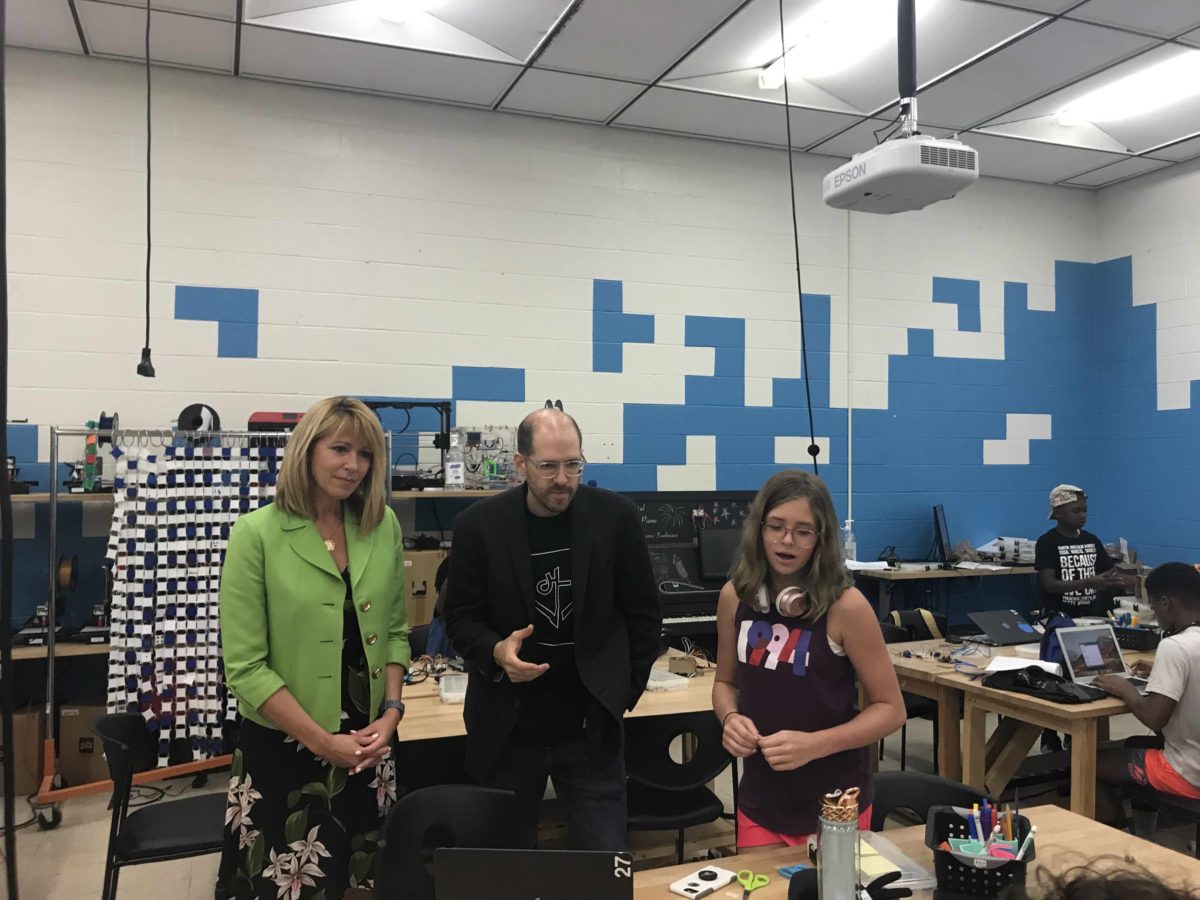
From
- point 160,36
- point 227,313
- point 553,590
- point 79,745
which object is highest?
point 160,36

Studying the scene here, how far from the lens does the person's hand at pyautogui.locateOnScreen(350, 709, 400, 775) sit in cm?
213

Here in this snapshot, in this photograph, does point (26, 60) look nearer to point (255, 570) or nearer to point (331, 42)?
point (331, 42)

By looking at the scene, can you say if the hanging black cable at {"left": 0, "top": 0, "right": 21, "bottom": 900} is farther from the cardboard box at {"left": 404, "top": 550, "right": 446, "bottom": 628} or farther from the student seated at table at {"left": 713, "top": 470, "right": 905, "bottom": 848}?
the cardboard box at {"left": 404, "top": 550, "right": 446, "bottom": 628}

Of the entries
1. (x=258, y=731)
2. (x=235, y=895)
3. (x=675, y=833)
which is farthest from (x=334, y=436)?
(x=675, y=833)

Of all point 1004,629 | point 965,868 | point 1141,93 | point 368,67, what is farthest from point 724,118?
point 965,868

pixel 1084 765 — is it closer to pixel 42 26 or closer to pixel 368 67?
pixel 368 67

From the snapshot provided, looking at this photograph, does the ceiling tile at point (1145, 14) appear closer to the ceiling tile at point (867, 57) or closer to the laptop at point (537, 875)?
the ceiling tile at point (867, 57)

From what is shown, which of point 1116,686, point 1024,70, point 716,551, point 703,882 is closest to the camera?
point 703,882

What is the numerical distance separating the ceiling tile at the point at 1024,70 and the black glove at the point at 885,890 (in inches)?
171

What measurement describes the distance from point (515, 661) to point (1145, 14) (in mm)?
4435

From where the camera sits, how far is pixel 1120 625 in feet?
14.1

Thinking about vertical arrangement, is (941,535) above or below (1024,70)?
below

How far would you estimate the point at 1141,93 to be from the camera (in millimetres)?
5430

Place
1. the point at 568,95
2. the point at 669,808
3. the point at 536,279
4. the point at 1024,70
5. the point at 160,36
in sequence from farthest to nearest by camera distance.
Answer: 1. the point at 536,279
2. the point at 568,95
3. the point at 1024,70
4. the point at 160,36
5. the point at 669,808
